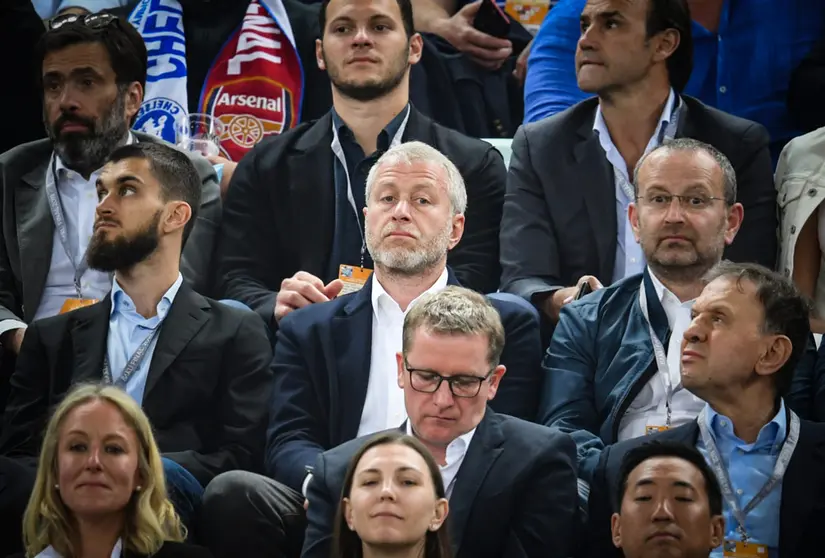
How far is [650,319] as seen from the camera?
4.03 meters

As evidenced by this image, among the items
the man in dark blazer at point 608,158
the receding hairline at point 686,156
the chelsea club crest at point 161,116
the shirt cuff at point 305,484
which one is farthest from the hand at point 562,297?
the chelsea club crest at point 161,116

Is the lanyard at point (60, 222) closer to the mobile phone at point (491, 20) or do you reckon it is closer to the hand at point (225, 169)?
the hand at point (225, 169)

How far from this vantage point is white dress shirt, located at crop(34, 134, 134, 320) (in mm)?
4473

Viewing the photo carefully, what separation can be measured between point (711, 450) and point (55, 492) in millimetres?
1477

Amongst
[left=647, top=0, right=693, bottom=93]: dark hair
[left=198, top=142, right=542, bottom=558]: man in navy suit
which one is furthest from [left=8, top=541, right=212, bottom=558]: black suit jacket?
[left=647, top=0, right=693, bottom=93]: dark hair

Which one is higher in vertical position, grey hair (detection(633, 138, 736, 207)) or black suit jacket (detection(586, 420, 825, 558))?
grey hair (detection(633, 138, 736, 207))

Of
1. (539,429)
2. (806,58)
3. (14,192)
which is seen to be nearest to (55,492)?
(539,429)

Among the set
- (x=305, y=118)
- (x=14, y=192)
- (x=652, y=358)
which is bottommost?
(x=652, y=358)

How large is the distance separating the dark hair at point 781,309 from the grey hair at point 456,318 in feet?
2.03

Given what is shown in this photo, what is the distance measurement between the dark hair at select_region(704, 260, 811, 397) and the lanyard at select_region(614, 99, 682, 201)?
64cm

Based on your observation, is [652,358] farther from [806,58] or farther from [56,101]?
[56,101]

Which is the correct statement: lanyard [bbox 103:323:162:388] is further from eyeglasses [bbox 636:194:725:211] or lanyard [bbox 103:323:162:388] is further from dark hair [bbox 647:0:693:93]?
dark hair [bbox 647:0:693:93]

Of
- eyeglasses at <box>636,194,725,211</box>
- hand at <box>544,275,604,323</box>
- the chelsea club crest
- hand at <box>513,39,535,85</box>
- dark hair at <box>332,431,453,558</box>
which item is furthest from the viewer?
hand at <box>513,39,535,85</box>

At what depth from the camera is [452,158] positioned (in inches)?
179
